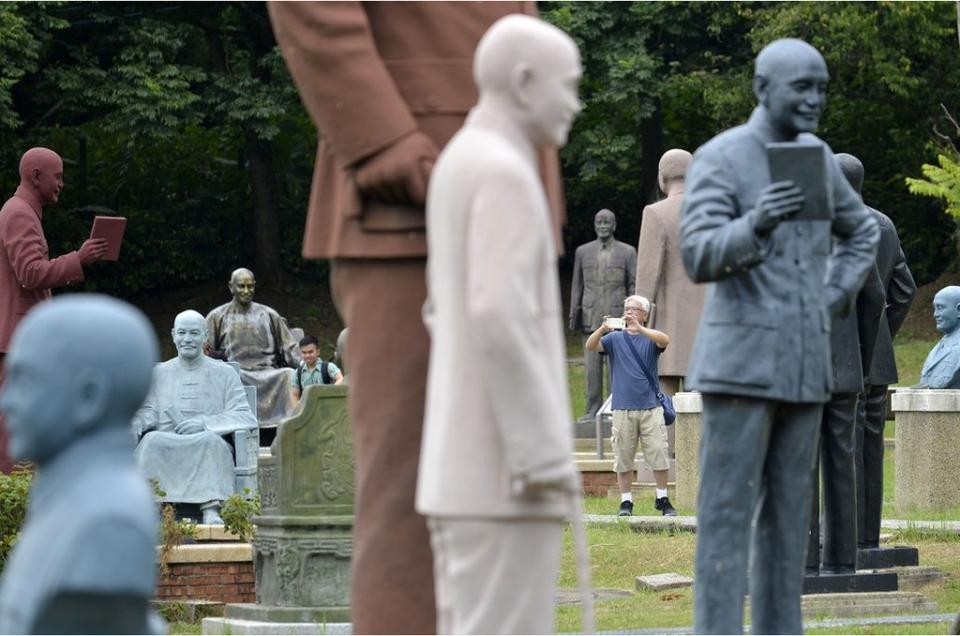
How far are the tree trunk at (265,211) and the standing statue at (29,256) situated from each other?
90.5ft

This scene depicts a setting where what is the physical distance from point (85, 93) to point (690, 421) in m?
23.4

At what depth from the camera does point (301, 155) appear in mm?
44188

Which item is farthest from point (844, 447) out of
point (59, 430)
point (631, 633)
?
point (59, 430)

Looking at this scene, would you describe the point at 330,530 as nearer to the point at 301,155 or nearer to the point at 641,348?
the point at 641,348

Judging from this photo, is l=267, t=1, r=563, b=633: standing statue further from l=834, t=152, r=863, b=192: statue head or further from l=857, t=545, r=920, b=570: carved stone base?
l=857, t=545, r=920, b=570: carved stone base

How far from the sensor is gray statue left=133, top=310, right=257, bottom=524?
1645 cm

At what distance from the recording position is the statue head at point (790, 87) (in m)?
7.87

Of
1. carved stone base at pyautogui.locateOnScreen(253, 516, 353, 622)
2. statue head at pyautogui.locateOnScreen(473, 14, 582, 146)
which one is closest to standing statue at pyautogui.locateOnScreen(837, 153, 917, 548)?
carved stone base at pyautogui.locateOnScreen(253, 516, 353, 622)

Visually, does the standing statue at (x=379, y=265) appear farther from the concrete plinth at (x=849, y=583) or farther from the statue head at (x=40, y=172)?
the statue head at (x=40, y=172)

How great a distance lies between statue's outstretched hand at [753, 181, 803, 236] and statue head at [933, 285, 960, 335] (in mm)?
11658

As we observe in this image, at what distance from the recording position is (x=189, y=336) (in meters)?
16.9

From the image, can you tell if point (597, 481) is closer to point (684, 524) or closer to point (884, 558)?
point (684, 524)

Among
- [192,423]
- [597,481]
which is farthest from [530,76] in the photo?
[597,481]

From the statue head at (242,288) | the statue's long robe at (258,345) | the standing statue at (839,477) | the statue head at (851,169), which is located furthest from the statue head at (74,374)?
the statue head at (242,288)
